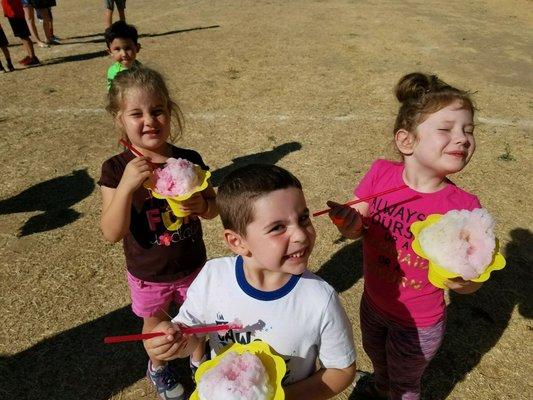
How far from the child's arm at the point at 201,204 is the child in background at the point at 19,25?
8440 millimetres

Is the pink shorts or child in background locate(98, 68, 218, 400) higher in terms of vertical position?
child in background locate(98, 68, 218, 400)

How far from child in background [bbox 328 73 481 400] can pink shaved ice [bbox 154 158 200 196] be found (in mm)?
779

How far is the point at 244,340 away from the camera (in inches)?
71.1

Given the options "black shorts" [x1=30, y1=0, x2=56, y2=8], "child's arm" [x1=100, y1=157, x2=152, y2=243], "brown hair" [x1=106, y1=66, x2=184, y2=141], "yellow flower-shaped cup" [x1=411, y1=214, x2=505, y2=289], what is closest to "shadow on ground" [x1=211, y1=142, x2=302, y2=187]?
"brown hair" [x1=106, y1=66, x2=184, y2=141]

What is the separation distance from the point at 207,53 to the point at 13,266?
7170 millimetres

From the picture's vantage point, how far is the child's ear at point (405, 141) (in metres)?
2.29

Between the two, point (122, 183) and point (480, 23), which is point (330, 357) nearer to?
point (122, 183)

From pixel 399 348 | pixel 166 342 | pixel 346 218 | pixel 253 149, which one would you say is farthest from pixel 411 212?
pixel 253 149

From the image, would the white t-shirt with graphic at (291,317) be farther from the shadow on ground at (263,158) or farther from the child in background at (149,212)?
the shadow on ground at (263,158)

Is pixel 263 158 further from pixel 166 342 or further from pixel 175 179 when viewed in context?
pixel 166 342

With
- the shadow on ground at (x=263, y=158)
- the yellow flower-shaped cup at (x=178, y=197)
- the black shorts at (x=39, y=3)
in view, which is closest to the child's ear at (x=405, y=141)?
the yellow flower-shaped cup at (x=178, y=197)

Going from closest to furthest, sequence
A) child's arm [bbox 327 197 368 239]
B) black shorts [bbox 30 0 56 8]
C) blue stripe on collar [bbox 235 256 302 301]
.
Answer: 1. blue stripe on collar [bbox 235 256 302 301]
2. child's arm [bbox 327 197 368 239]
3. black shorts [bbox 30 0 56 8]

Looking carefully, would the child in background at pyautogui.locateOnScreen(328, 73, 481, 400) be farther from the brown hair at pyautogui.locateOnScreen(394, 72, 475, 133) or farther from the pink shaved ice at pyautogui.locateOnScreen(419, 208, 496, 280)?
the pink shaved ice at pyautogui.locateOnScreen(419, 208, 496, 280)

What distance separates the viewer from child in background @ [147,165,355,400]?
1627 mm
